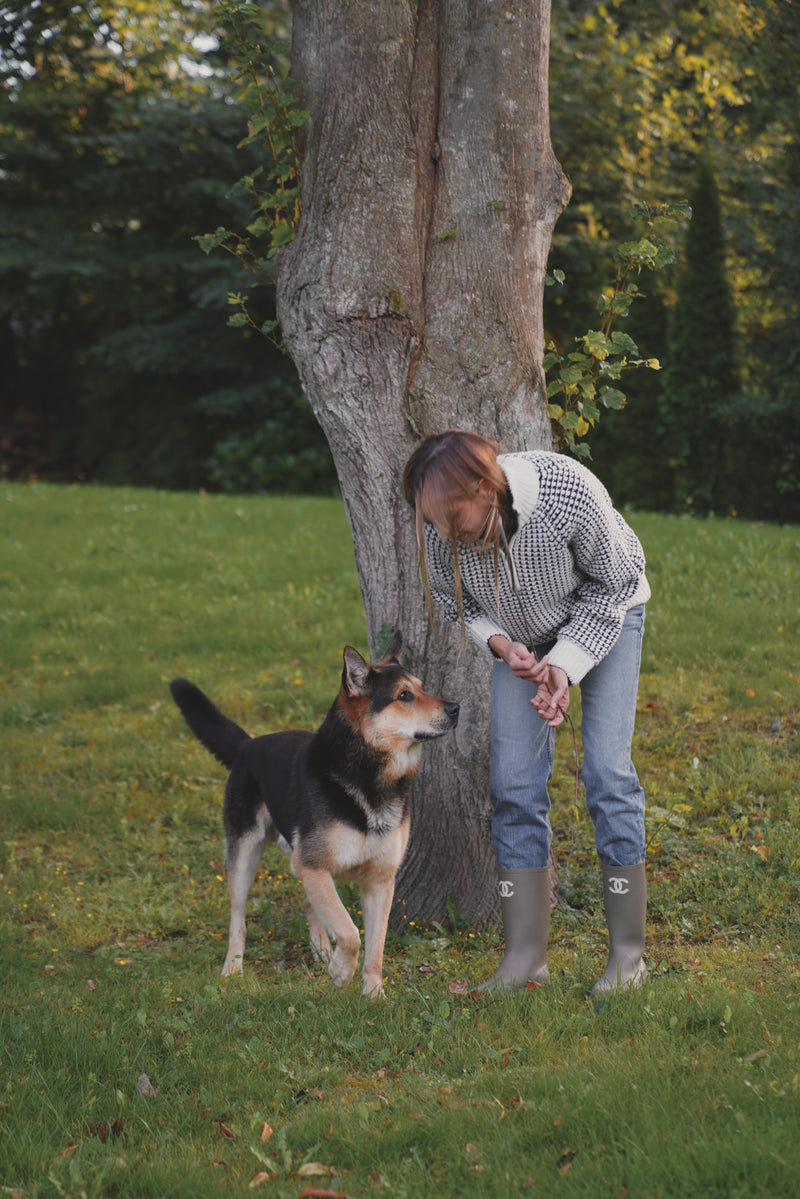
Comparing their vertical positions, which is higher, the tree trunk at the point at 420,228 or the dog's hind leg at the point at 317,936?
the tree trunk at the point at 420,228

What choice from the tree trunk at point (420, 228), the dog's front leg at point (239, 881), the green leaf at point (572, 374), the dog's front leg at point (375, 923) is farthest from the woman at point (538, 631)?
the dog's front leg at point (239, 881)

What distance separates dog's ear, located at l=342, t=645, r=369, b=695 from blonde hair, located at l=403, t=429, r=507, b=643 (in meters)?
0.86

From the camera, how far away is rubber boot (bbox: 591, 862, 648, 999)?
12.2ft

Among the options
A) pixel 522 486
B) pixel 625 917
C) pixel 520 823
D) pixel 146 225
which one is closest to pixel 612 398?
pixel 522 486

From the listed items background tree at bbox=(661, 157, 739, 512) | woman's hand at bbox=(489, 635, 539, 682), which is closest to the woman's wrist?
woman's hand at bbox=(489, 635, 539, 682)

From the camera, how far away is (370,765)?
4.24 meters

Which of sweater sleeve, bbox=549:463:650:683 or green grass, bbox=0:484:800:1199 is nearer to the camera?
green grass, bbox=0:484:800:1199

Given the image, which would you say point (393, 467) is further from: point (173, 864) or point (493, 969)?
point (173, 864)

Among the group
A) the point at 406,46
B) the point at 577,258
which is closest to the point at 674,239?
the point at 577,258

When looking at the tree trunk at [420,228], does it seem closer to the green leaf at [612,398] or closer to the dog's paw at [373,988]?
the green leaf at [612,398]

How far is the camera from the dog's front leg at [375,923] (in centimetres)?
414

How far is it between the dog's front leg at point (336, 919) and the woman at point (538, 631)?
64 cm

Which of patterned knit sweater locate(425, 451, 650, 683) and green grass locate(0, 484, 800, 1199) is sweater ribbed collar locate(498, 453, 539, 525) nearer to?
patterned knit sweater locate(425, 451, 650, 683)

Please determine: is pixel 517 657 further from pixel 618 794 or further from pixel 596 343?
pixel 596 343
